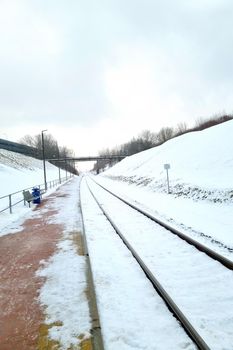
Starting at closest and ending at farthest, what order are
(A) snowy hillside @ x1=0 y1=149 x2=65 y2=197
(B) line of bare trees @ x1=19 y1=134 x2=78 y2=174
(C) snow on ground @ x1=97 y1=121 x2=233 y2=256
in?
(C) snow on ground @ x1=97 y1=121 x2=233 y2=256 → (A) snowy hillside @ x1=0 y1=149 x2=65 y2=197 → (B) line of bare trees @ x1=19 y1=134 x2=78 y2=174

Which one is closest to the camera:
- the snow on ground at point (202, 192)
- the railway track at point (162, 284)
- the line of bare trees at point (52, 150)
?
the railway track at point (162, 284)

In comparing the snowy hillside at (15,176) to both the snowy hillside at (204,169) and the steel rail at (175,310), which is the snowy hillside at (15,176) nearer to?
the snowy hillside at (204,169)

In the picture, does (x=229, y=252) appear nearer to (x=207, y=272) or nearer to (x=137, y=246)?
(x=207, y=272)

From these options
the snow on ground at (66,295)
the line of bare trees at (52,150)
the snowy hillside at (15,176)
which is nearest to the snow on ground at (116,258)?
the snow on ground at (66,295)

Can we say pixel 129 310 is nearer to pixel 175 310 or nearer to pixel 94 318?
pixel 94 318

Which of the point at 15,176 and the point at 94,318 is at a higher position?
the point at 15,176

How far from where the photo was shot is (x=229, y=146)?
97.7 feet

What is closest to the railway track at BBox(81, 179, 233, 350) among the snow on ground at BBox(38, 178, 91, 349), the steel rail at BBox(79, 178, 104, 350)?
the steel rail at BBox(79, 178, 104, 350)

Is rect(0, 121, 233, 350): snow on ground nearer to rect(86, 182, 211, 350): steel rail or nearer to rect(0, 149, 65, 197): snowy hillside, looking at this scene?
rect(86, 182, 211, 350): steel rail

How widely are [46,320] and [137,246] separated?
14.7 feet

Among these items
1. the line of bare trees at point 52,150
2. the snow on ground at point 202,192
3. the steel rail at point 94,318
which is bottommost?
the steel rail at point 94,318

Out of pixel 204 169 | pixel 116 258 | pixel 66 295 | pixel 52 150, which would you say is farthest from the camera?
pixel 52 150

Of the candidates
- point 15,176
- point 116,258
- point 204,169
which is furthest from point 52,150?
point 116,258

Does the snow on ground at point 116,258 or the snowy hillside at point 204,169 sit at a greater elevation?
the snowy hillside at point 204,169
